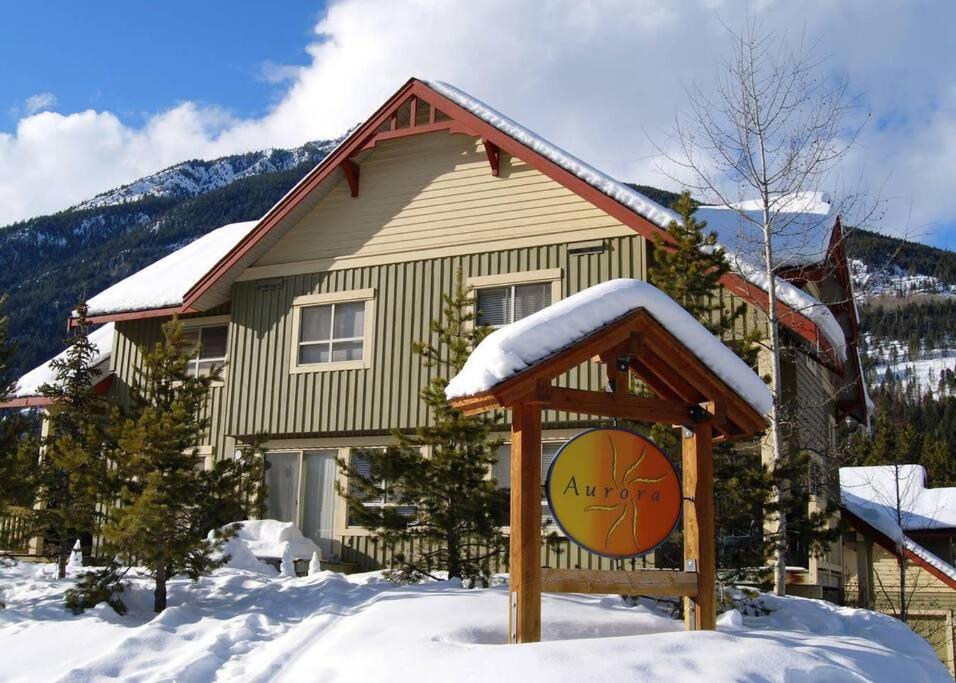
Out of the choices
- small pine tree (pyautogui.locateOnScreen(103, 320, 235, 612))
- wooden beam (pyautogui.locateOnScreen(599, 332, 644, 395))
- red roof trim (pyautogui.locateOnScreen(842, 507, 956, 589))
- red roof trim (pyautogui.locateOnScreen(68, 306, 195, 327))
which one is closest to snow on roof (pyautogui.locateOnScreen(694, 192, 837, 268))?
wooden beam (pyautogui.locateOnScreen(599, 332, 644, 395))

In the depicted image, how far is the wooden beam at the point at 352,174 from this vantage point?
17516 mm

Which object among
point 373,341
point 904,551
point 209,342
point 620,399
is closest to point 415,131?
point 373,341

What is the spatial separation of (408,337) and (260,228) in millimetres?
3481

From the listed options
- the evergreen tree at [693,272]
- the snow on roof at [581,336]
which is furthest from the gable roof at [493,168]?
the snow on roof at [581,336]

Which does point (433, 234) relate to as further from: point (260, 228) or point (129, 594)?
point (129, 594)

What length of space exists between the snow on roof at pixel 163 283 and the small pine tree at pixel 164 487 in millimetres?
6600

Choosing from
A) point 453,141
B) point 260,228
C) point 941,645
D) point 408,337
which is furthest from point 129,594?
point 941,645

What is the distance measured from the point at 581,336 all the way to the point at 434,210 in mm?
9705

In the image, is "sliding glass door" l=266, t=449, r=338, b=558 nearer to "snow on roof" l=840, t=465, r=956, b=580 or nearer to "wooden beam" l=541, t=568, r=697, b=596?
"wooden beam" l=541, t=568, r=697, b=596

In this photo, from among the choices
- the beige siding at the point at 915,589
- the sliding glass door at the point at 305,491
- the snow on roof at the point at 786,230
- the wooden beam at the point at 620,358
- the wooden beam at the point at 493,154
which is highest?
the wooden beam at the point at 493,154

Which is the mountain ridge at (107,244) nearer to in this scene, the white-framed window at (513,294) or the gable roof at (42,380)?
the gable roof at (42,380)

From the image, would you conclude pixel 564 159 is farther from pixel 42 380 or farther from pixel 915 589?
pixel 915 589

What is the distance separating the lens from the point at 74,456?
36.5 feet

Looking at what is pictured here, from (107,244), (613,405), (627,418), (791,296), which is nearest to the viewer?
(613,405)
